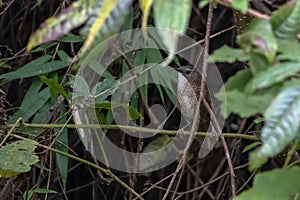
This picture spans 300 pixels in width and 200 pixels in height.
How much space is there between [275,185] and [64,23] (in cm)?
17

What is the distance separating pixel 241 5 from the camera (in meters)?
0.41

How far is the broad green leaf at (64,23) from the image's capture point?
1.29ft

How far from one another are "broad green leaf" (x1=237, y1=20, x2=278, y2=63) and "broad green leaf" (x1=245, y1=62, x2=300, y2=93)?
11mm

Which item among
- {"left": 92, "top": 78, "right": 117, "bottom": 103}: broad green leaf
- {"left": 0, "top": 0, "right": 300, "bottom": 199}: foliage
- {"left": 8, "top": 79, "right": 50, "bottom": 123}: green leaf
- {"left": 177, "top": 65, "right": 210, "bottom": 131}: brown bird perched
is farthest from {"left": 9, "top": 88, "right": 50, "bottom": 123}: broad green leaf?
{"left": 0, "top": 0, "right": 300, "bottom": 199}: foliage

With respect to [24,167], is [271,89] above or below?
above

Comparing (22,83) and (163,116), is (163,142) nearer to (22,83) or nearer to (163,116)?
(163,116)

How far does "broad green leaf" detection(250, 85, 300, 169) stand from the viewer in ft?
1.22

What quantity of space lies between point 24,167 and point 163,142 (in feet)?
2.54

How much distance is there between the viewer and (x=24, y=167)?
112 cm

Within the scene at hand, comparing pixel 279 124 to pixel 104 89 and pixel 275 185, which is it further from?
pixel 104 89

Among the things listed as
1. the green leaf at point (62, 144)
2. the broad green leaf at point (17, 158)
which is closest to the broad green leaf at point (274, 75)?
the broad green leaf at point (17, 158)

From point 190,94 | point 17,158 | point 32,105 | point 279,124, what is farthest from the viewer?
point 190,94

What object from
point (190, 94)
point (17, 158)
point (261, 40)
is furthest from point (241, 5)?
point (190, 94)

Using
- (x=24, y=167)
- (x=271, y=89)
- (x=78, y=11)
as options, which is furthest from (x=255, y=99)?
(x=24, y=167)
